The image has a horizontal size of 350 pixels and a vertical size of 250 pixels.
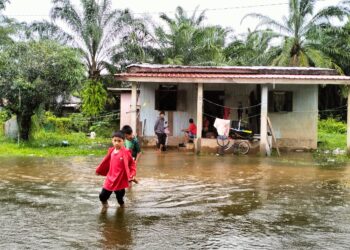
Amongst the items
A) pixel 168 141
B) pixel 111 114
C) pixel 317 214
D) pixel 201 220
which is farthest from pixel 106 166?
pixel 111 114

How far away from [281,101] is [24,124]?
1066 cm

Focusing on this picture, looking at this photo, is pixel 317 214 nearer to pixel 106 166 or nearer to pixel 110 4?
pixel 106 166

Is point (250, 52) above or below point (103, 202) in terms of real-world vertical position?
above

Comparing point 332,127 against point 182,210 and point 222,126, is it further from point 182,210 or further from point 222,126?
point 182,210

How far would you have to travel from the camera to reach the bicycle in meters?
17.3

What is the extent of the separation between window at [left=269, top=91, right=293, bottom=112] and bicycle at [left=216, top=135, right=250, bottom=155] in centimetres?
323

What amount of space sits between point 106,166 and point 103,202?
584 millimetres

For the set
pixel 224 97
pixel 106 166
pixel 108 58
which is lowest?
pixel 106 166

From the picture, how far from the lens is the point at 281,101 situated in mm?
20094

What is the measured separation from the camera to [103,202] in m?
7.74

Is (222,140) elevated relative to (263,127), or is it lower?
lower

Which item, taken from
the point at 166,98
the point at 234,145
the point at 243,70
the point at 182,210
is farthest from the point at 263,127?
the point at 182,210

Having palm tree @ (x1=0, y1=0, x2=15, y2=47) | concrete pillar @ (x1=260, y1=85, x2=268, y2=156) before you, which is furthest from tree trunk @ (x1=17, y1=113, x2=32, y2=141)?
concrete pillar @ (x1=260, y1=85, x2=268, y2=156)

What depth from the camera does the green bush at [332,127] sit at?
3165 centimetres
